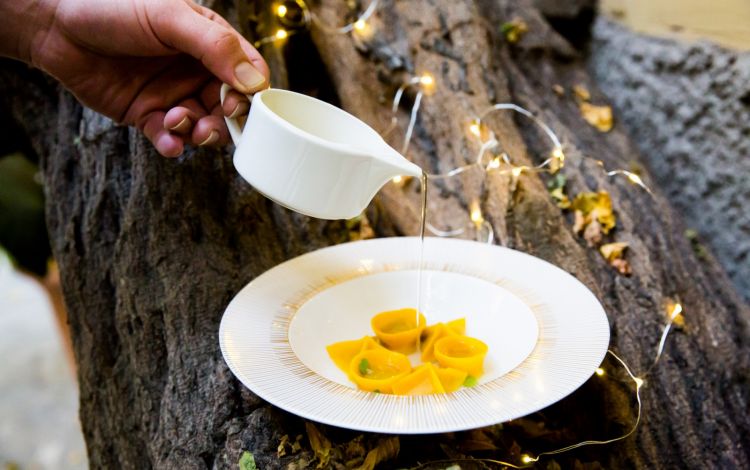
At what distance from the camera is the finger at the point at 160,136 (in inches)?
47.3

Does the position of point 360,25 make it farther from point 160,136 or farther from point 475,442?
point 475,442

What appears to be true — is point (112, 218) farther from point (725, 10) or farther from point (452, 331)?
point (725, 10)

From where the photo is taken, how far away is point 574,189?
1478mm

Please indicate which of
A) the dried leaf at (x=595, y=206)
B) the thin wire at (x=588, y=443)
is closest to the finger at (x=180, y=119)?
the thin wire at (x=588, y=443)

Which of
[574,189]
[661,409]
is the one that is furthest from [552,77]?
[661,409]

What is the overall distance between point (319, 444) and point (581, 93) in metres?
1.57

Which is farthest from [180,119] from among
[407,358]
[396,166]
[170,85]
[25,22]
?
[407,358]

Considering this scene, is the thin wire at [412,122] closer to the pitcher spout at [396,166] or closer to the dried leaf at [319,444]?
the pitcher spout at [396,166]

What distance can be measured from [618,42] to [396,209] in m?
1.18

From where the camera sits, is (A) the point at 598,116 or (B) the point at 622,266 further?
(A) the point at 598,116

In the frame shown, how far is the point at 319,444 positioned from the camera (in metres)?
0.90

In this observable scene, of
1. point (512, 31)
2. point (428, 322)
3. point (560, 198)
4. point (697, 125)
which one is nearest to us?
point (428, 322)

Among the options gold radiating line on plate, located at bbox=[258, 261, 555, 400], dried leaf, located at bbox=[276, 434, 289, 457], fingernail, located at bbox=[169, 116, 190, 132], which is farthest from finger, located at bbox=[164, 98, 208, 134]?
dried leaf, located at bbox=[276, 434, 289, 457]

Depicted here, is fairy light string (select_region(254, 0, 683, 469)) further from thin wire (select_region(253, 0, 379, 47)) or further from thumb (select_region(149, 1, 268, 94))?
thumb (select_region(149, 1, 268, 94))
